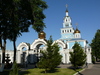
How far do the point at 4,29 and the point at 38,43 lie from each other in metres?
23.9

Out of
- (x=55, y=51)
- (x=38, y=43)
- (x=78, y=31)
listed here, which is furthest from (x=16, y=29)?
(x=78, y=31)

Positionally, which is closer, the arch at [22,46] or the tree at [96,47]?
the arch at [22,46]

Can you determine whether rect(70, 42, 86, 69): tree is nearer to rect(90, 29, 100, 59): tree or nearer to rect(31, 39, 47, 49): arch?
rect(31, 39, 47, 49): arch

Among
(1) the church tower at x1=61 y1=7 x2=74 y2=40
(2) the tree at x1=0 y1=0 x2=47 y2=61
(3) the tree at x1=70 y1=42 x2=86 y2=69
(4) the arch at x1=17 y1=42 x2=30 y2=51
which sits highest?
(1) the church tower at x1=61 y1=7 x2=74 y2=40

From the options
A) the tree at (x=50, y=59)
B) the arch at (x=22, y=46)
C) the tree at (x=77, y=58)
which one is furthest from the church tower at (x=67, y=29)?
the tree at (x=50, y=59)

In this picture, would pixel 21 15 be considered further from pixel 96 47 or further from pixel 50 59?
pixel 96 47

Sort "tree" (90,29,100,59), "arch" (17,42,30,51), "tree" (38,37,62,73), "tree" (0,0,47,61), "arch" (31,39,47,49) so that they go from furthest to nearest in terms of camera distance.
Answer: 1. "tree" (90,29,100,59)
2. "arch" (17,42,30,51)
3. "arch" (31,39,47,49)
4. "tree" (38,37,62,73)
5. "tree" (0,0,47,61)

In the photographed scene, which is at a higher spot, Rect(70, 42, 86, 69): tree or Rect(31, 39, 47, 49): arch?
Rect(31, 39, 47, 49): arch

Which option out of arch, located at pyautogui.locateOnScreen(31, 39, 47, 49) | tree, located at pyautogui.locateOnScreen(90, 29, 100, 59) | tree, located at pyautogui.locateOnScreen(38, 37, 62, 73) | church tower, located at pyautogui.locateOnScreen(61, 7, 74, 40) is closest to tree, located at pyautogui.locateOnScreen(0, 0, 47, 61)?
tree, located at pyautogui.locateOnScreen(38, 37, 62, 73)

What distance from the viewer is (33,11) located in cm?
1877

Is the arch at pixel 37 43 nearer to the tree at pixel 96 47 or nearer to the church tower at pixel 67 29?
the tree at pixel 96 47

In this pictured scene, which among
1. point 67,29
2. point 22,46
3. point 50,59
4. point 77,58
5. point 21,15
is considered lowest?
point 77,58

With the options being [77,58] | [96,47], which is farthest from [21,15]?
[96,47]

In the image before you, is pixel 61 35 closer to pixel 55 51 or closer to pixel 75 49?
Result: pixel 75 49
